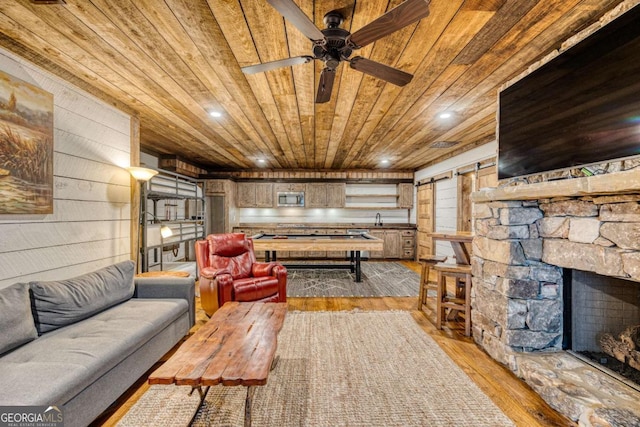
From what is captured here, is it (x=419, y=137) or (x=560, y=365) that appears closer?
(x=560, y=365)

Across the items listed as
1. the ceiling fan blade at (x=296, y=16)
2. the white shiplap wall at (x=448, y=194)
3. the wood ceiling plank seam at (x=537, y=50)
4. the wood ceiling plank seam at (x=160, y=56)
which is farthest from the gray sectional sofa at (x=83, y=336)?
the white shiplap wall at (x=448, y=194)

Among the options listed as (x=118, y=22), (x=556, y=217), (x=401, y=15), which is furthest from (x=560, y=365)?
(x=118, y=22)

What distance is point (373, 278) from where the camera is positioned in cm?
511

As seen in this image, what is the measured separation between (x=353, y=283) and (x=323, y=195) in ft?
10.4

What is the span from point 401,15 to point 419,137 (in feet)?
10.1

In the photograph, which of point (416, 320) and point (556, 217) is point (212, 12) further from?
point (416, 320)

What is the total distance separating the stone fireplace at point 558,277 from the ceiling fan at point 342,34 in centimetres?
136

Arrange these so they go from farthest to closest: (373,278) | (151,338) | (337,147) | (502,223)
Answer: (373,278) < (337,147) < (502,223) < (151,338)

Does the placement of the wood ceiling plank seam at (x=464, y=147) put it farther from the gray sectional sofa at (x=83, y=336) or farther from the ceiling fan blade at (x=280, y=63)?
the gray sectional sofa at (x=83, y=336)

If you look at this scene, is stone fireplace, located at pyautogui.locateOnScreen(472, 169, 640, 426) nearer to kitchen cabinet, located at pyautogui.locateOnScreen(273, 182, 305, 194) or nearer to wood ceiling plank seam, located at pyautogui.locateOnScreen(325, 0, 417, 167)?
wood ceiling plank seam, located at pyautogui.locateOnScreen(325, 0, 417, 167)

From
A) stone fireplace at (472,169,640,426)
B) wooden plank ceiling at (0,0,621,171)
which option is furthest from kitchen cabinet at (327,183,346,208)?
stone fireplace at (472,169,640,426)

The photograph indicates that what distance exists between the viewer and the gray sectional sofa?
4.43ft

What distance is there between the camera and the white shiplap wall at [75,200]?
1.98 m

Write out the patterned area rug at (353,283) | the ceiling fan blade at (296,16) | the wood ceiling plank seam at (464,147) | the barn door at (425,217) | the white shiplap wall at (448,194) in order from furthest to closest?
1. the barn door at (425,217)
2. the white shiplap wall at (448,194)
3. the patterned area rug at (353,283)
4. the wood ceiling plank seam at (464,147)
5. the ceiling fan blade at (296,16)
